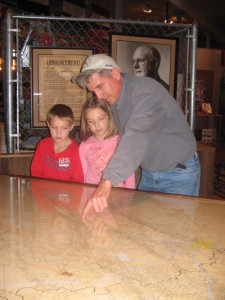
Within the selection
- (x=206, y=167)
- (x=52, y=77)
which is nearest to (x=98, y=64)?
(x=52, y=77)

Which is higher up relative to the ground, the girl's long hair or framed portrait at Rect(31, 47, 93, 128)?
framed portrait at Rect(31, 47, 93, 128)

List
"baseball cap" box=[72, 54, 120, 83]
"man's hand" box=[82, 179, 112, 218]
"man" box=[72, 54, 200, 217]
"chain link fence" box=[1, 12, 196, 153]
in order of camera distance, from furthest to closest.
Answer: "chain link fence" box=[1, 12, 196, 153], "baseball cap" box=[72, 54, 120, 83], "man" box=[72, 54, 200, 217], "man's hand" box=[82, 179, 112, 218]

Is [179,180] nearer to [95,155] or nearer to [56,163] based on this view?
[95,155]

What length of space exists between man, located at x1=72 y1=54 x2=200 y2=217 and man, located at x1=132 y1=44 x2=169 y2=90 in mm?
920

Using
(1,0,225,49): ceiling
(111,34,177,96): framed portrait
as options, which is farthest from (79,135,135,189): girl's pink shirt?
(1,0,225,49): ceiling

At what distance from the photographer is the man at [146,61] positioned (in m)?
2.85

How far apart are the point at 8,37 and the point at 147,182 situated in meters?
1.44

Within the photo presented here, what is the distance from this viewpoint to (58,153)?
2.39 metres

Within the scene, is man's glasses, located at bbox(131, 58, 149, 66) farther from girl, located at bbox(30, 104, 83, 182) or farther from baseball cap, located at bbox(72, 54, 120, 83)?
baseball cap, located at bbox(72, 54, 120, 83)

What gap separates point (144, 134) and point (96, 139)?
83 centimetres

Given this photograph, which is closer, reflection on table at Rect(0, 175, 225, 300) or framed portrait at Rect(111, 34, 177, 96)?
reflection on table at Rect(0, 175, 225, 300)

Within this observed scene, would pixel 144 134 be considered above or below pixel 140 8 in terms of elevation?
below

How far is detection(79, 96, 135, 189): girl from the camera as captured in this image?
219 cm

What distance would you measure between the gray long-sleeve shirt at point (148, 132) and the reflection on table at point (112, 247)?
195 millimetres
